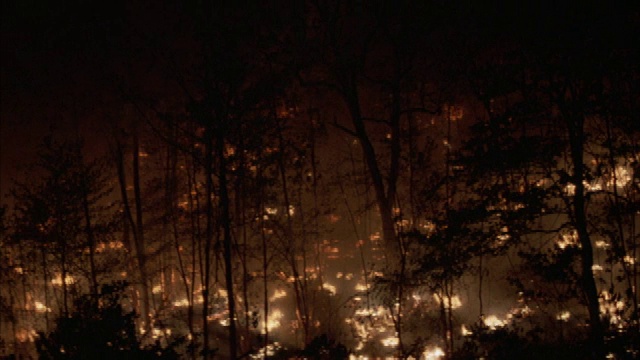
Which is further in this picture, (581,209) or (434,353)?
(434,353)

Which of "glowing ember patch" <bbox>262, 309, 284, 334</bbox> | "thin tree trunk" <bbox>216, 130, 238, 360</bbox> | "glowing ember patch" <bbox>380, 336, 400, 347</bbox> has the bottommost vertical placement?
"glowing ember patch" <bbox>380, 336, 400, 347</bbox>

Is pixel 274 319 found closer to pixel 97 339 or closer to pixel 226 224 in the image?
pixel 226 224

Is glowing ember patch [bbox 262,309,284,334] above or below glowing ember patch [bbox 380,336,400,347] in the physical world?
above

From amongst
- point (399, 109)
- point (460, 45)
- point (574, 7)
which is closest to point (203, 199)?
point (399, 109)

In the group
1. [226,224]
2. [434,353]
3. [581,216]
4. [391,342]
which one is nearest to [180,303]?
[391,342]

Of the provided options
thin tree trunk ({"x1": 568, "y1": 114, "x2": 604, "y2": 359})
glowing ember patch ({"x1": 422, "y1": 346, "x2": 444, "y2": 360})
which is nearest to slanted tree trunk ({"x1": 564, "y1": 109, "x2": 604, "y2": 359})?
thin tree trunk ({"x1": 568, "y1": 114, "x2": 604, "y2": 359})

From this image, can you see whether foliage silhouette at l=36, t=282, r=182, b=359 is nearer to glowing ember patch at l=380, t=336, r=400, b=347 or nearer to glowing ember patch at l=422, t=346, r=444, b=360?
Result: glowing ember patch at l=422, t=346, r=444, b=360

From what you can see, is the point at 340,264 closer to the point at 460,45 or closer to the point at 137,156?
the point at 137,156

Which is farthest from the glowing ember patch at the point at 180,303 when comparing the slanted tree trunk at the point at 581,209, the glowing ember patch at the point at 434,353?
the slanted tree trunk at the point at 581,209

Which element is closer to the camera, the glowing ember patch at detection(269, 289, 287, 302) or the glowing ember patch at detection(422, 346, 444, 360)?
the glowing ember patch at detection(422, 346, 444, 360)

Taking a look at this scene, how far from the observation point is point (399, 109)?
14.6m

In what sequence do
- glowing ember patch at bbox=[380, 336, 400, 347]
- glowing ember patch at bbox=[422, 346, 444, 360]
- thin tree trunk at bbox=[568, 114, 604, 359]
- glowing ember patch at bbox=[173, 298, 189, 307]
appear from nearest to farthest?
Result: thin tree trunk at bbox=[568, 114, 604, 359] → glowing ember patch at bbox=[422, 346, 444, 360] → glowing ember patch at bbox=[380, 336, 400, 347] → glowing ember patch at bbox=[173, 298, 189, 307]

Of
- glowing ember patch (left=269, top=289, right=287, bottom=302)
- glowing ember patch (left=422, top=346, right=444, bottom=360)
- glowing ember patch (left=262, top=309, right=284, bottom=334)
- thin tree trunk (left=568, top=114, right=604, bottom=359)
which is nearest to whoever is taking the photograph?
thin tree trunk (left=568, top=114, right=604, bottom=359)

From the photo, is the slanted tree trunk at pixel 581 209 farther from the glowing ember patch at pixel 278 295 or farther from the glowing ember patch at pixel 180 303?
the glowing ember patch at pixel 180 303
